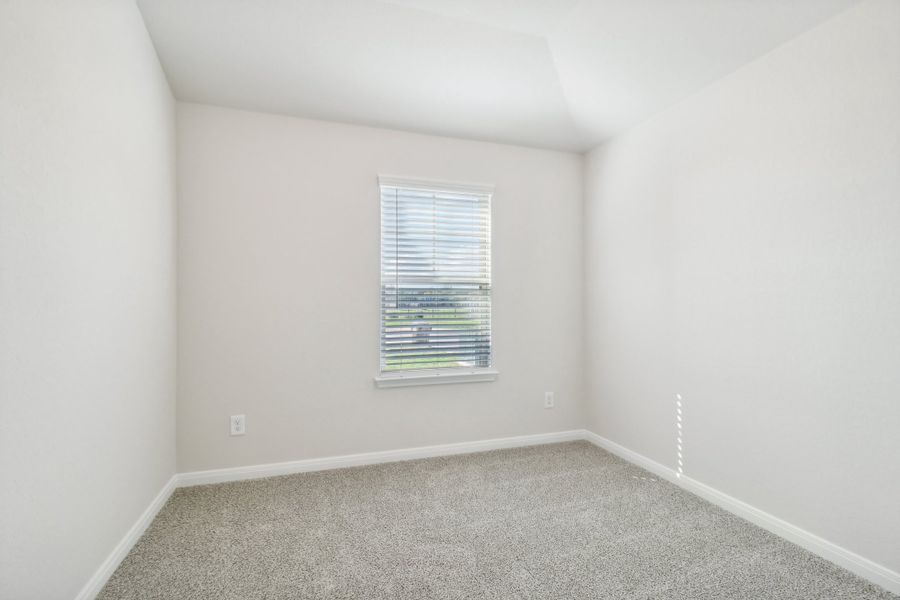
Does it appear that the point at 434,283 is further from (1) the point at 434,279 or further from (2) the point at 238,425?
(2) the point at 238,425

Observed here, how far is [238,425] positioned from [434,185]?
6.65 ft

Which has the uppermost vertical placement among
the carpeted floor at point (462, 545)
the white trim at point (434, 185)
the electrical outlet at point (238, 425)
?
the white trim at point (434, 185)

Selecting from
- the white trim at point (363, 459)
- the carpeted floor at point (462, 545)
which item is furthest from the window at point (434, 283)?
the carpeted floor at point (462, 545)

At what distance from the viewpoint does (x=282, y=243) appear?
113 inches

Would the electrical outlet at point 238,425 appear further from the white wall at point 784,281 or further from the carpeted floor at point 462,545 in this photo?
the white wall at point 784,281

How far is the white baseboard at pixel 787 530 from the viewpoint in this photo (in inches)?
69.7

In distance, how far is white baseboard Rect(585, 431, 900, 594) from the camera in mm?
1771

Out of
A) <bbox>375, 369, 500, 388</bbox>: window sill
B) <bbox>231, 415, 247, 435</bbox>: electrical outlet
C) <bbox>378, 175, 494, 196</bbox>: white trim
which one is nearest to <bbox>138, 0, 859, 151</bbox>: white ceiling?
<bbox>378, 175, 494, 196</bbox>: white trim

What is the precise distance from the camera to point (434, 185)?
10.5 feet

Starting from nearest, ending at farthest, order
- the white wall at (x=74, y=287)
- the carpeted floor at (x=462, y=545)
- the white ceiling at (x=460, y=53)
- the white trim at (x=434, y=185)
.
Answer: the white wall at (x=74, y=287) < the carpeted floor at (x=462, y=545) < the white ceiling at (x=460, y=53) < the white trim at (x=434, y=185)

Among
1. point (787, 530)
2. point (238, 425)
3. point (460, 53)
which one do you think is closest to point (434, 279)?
point (460, 53)

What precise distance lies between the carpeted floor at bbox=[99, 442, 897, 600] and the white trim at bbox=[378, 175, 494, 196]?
6.30 feet

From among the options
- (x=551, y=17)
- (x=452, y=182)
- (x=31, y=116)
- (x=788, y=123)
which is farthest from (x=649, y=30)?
(x=31, y=116)

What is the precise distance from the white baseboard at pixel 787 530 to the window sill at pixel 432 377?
1152 millimetres
